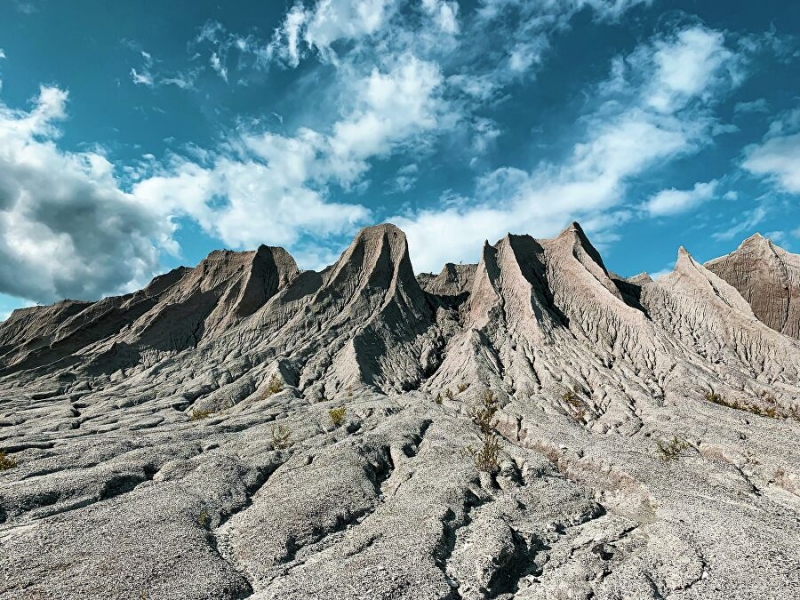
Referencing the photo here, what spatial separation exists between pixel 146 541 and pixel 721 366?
44934mm

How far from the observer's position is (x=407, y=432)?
1156 inches

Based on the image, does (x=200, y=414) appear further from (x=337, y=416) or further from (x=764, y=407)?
(x=764, y=407)

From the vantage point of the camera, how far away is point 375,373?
45.7m

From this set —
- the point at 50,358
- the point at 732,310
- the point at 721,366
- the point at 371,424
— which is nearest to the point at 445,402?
the point at 371,424

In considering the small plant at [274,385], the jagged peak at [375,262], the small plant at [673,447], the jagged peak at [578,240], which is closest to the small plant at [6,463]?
the small plant at [274,385]

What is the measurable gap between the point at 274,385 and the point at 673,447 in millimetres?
30164

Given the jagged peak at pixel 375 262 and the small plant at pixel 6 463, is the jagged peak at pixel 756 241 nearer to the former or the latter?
the jagged peak at pixel 375 262

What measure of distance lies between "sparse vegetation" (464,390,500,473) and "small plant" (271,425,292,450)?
997cm

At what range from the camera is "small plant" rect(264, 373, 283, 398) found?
41500 millimetres

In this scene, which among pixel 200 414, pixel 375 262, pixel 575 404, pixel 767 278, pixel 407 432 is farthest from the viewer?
pixel 375 262

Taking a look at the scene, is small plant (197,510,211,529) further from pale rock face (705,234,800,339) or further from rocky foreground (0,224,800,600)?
pale rock face (705,234,800,339)

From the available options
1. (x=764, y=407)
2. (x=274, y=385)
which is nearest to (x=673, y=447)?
(x=764, y=407)

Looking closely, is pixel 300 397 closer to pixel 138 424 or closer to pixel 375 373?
pixel 375 373

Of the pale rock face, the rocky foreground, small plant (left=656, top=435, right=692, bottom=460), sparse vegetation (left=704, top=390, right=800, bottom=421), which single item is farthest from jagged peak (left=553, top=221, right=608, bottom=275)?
small plant (left=656, top=435, right=692, bottom=460)
